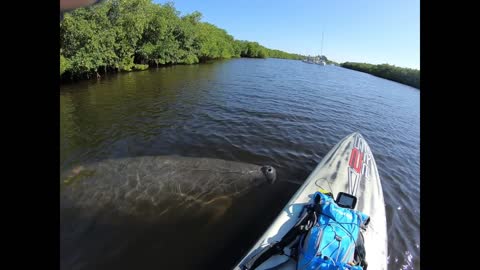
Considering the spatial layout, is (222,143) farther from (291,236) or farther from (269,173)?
(291,236)

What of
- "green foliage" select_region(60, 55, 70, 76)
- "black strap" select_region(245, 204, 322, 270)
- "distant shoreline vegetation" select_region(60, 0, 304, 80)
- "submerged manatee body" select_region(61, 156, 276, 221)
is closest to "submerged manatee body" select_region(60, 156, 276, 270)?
"submerged manatee body" select_region(61, 156, 276, 221)

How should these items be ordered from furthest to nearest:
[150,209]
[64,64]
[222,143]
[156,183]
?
[64,64] → [222,143] → [156,183] → [150,209]

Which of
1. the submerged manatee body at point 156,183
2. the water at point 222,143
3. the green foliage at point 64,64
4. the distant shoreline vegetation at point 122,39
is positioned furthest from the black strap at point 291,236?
the green foliage at point 64,64

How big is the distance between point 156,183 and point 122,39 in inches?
947

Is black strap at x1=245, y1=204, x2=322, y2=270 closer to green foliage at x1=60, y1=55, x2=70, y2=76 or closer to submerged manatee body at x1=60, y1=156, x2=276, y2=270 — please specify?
submerged manatee body at x1=60, y1=156, x2=276, y2=270

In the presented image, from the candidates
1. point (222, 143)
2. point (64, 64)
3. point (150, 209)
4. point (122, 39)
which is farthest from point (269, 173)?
point (122, 39)

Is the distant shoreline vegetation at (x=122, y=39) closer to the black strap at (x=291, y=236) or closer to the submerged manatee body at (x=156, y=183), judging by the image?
the submerged manatee body at (x=156, y=183)

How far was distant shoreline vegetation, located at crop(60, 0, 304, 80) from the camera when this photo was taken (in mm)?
18859

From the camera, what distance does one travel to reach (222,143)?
365 inches

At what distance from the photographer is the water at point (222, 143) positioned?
184 inches

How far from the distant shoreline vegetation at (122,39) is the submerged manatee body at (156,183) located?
5161 millimetres

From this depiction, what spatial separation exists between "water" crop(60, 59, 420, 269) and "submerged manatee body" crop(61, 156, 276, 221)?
0.46 metres

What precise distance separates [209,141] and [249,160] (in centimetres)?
204
